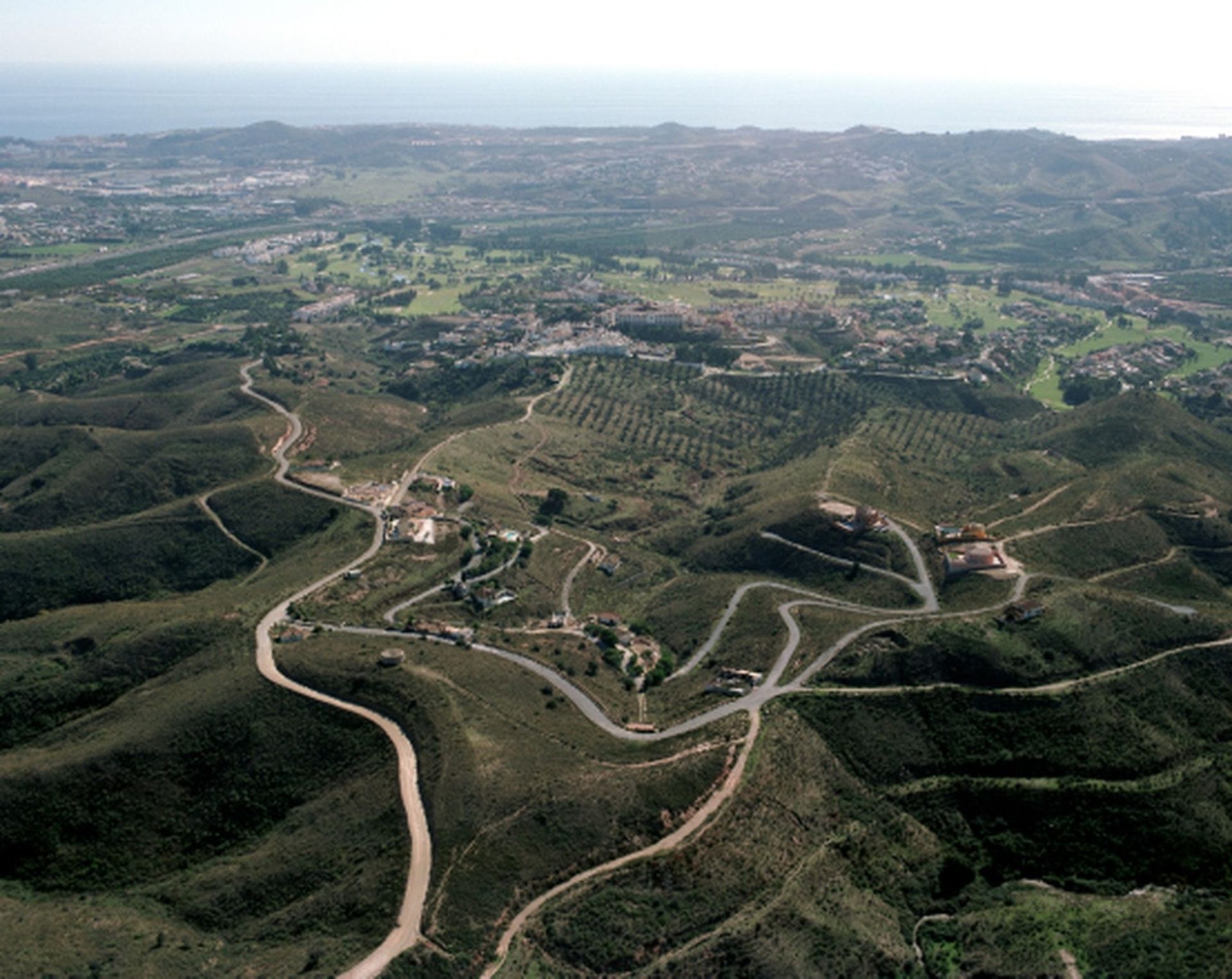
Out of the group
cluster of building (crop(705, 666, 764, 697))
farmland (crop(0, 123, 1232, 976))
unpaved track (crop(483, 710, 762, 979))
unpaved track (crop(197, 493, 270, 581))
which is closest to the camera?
unpaved track (crop(483, 710, 762, 979))

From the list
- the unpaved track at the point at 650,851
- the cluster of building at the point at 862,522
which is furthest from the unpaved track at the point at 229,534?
the cluster of building at the point at 862,522

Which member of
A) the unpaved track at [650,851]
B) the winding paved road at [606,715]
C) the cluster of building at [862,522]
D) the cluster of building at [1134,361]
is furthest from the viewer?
the cluster of building at [1134,361]

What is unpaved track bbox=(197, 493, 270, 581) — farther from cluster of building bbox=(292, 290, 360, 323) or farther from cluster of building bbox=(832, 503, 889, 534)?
cluster of building bbox=(292, 290, 360, 323)

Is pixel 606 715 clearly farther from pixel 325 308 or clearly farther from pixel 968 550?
pixel 325 308

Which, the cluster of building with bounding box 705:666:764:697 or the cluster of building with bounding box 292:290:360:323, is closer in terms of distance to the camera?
the cluster of building with bounding box 705:666:764:697

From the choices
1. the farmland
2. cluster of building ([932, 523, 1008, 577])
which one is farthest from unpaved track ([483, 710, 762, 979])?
cluster of building ([932, 523, 1008, 577])

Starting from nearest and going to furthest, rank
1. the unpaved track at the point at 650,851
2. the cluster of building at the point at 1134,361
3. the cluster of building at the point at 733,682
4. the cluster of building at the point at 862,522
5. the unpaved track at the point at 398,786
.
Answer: the unpaved track at the point at 398,786 < the unpaved track at the point at 650,851 < the cluster of building at the point at 733,682 < the cluster of building at the point at 862,522 < the cluster of building at the point at 1134,361

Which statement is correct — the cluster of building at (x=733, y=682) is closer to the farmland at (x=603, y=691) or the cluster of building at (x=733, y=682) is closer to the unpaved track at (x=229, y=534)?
the farmland at (x=603, y=691)

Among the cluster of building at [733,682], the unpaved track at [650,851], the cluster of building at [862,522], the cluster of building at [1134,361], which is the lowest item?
the unpaved track at [650,851]
